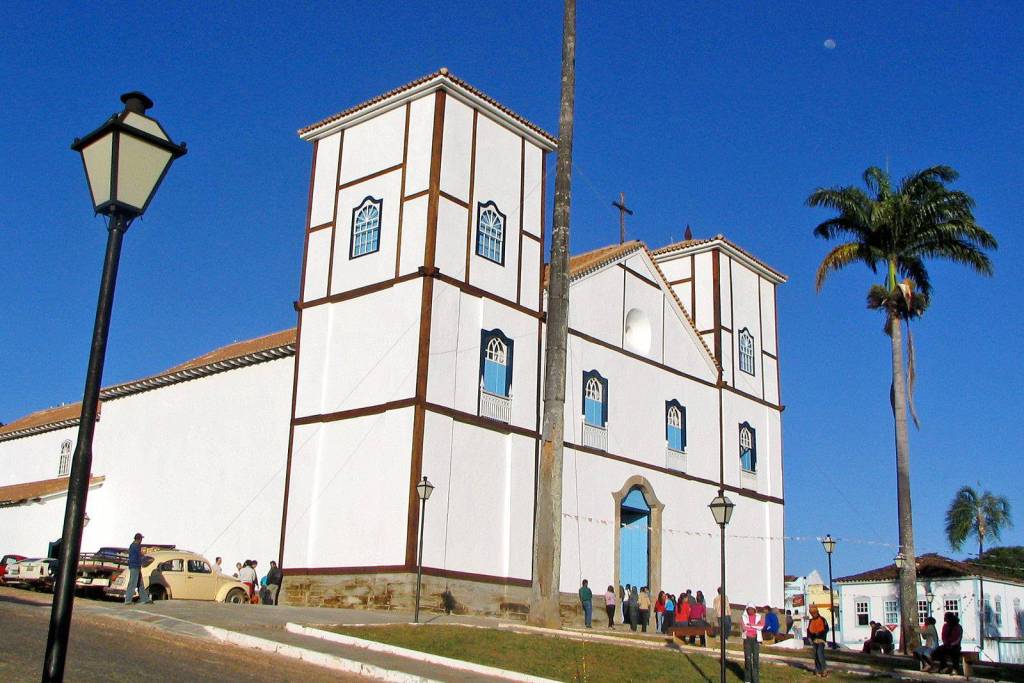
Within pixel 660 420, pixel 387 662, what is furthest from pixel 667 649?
pixel 660 420

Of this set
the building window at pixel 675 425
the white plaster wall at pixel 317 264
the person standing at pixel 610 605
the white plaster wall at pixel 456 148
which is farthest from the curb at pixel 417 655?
the building window at pixel 675 425

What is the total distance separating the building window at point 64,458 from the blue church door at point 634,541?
20257 millimetres

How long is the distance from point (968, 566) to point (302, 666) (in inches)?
1547

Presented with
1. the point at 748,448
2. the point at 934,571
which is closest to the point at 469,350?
the point at 748,448

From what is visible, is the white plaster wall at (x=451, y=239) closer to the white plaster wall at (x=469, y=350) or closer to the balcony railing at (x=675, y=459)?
the white plaster wall at (x=469, y=350)

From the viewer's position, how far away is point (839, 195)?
32219mm

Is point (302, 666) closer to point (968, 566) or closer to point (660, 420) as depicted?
point (660, 420)

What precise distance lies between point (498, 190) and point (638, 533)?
10310 mm

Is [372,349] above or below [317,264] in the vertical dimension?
below

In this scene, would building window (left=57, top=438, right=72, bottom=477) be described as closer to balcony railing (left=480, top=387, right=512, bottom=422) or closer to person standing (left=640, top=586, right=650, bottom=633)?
balcony railing (left=480, top=387, right=512, bottom=422)

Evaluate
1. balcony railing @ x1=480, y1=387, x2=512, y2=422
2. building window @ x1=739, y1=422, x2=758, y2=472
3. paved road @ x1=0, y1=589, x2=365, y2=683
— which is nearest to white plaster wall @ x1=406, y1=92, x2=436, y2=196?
balcony railing @ x1=480, y1=387, x2=512, y2=422

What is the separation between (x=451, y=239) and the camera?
2608 cm

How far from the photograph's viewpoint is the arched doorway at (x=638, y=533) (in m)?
29.7

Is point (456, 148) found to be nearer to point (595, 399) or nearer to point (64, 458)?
point (595, 399)
